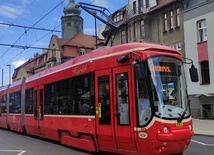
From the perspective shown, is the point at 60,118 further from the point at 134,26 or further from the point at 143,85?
the point at 134,26

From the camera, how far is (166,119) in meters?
8.69

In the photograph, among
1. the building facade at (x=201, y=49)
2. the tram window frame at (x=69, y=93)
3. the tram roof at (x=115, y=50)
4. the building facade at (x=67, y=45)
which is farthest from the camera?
the building facade at (x=67, y=45)

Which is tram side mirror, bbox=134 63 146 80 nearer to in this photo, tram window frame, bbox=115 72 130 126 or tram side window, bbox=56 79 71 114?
tram window frame, bbox=115 72 130 126

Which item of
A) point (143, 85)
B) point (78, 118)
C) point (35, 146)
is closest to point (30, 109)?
point (35, 146)

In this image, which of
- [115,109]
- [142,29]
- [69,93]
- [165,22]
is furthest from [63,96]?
[142,29]

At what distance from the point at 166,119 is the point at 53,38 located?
59.0m

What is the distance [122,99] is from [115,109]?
393 millimetres

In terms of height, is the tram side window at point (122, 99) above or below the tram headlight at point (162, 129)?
above

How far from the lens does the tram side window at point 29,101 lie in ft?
56.0

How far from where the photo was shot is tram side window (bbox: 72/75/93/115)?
1123 cm

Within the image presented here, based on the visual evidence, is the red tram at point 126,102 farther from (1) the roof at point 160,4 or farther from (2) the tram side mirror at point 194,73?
(1) the roof at point 160,4

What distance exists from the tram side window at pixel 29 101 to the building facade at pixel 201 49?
52.3ft

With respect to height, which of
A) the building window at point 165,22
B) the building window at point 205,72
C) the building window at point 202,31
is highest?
the building window at point 165,22

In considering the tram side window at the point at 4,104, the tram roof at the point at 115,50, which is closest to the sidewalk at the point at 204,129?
the tram roof at the point at 115,50
